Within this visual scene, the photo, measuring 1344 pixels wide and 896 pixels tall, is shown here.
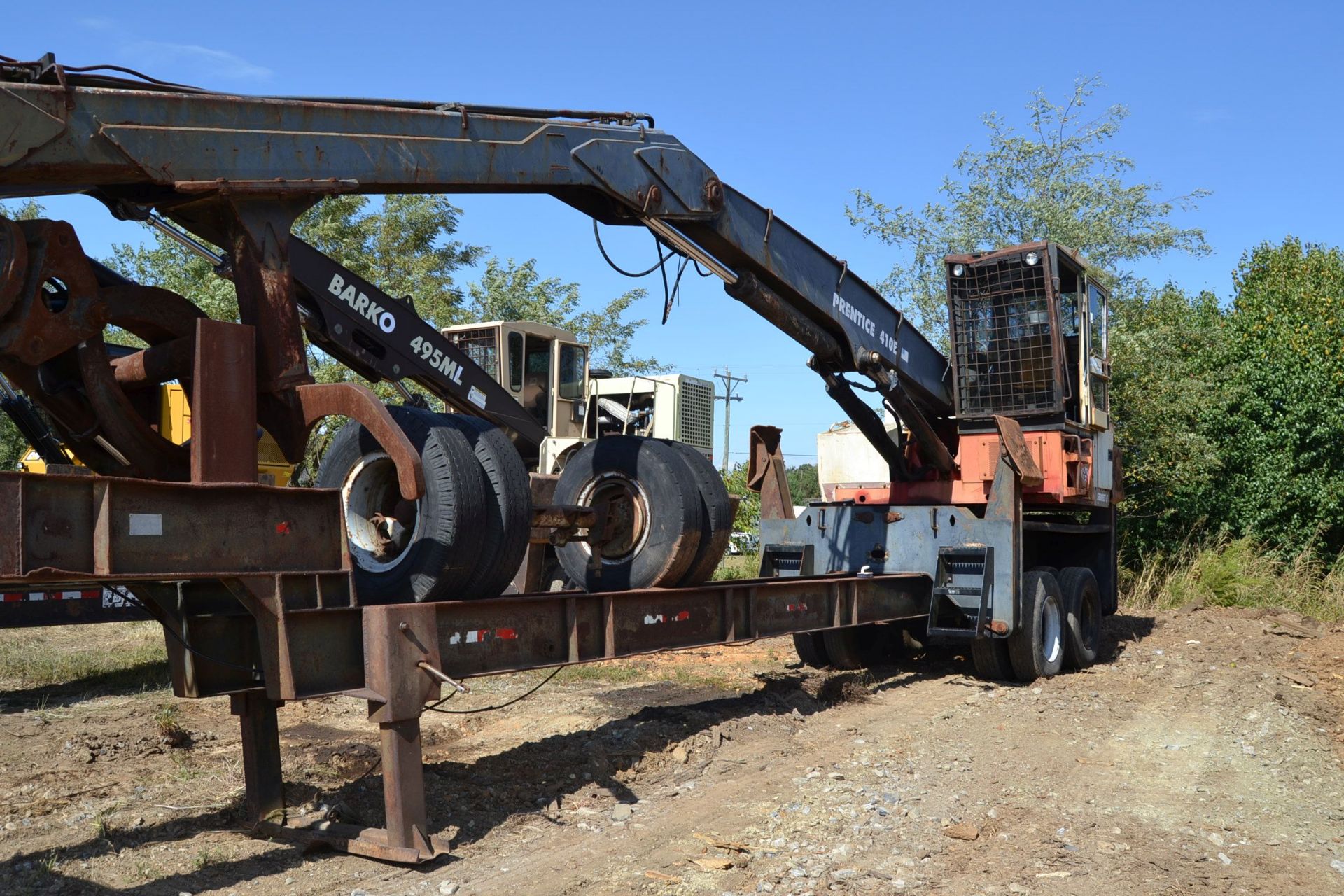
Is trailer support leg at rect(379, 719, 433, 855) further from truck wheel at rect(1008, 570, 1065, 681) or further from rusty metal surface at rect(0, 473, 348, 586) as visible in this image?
truck wheel at rect(1008, 570, 1065, 681)

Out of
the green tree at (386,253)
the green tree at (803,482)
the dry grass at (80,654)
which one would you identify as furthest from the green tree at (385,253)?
the green tree at (803,482)

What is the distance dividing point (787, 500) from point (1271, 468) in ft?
38.7

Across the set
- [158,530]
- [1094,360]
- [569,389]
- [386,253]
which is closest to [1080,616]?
[1094,360]

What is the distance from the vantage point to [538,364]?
48.8ft

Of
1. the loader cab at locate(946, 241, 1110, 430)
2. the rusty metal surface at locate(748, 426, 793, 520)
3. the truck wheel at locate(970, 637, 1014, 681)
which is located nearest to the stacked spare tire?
the rusty metal surface at locate(748, 426, 793, 520)

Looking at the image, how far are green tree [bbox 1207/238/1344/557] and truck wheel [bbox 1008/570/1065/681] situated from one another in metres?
9.94

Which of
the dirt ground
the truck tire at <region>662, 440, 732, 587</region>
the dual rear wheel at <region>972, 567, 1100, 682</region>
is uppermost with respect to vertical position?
the truck tire at <region>662, 440, 732, 587</region>

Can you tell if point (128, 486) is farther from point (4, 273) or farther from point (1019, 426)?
point (1019, 426)

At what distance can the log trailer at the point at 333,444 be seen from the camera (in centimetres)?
502

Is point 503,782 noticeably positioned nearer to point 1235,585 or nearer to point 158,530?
point 158,530

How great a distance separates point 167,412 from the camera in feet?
29.8

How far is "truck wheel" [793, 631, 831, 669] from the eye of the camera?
1144 cm

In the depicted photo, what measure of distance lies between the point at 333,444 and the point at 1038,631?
6770 millimetres

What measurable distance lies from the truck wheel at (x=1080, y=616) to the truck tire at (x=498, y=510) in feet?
22.1
